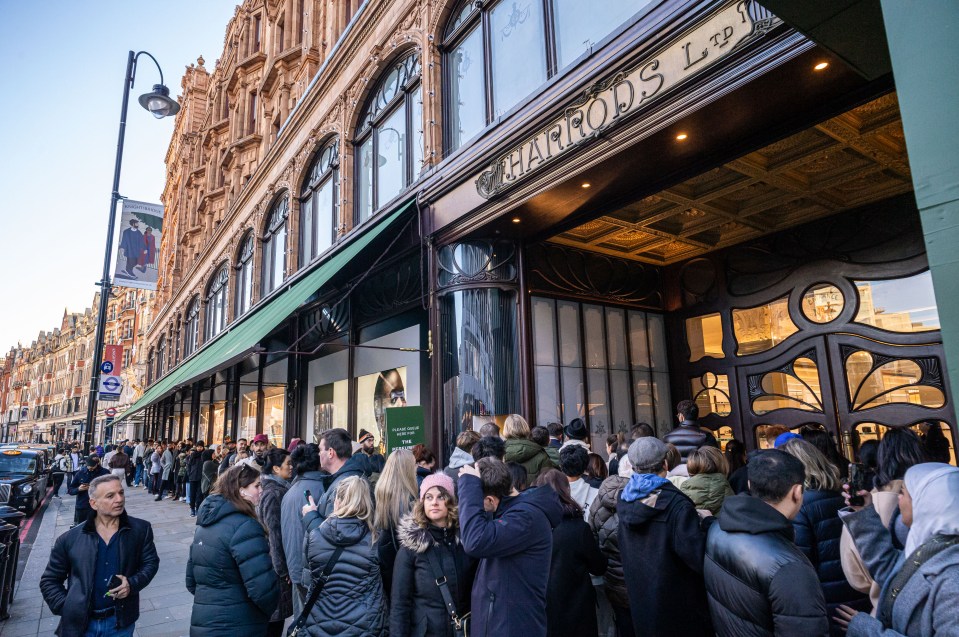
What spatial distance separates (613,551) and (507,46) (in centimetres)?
761

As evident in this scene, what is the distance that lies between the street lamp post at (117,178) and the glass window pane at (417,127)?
6694 millimetres

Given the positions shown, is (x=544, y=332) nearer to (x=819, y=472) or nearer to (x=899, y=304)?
(x=899, y=304)

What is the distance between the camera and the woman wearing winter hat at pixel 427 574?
3.00 meters

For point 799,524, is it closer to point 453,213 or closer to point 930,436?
point 930,436

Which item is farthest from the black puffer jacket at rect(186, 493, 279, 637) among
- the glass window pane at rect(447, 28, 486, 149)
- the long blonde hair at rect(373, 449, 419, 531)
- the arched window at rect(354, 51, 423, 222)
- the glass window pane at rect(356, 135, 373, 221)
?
the glass window pane at rect(356, 135, 373, 221)

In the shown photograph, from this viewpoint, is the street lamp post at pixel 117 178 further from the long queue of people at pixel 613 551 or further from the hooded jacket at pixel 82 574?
the long queue of people at pixel 613 551

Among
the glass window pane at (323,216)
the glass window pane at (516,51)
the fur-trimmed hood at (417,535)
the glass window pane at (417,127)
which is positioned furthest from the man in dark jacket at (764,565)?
the glass window pane at (323,216)

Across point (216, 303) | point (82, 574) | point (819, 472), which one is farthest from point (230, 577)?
point (216, 303)

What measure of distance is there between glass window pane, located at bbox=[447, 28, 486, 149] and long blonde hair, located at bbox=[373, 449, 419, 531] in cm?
684

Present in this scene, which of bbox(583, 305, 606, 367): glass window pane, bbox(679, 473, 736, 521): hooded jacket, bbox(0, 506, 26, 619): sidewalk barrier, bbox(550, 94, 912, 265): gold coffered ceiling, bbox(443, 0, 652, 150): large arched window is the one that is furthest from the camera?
bbox(583, 305, 606, 367): glass window pane

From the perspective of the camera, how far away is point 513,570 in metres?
2.98

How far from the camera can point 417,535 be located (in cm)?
305

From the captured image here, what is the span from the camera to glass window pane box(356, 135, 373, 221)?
12531 mm

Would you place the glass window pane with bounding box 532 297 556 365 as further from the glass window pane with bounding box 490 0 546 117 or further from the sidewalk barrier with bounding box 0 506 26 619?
the sidewalk barrier with bounding box 0 506 26 619
